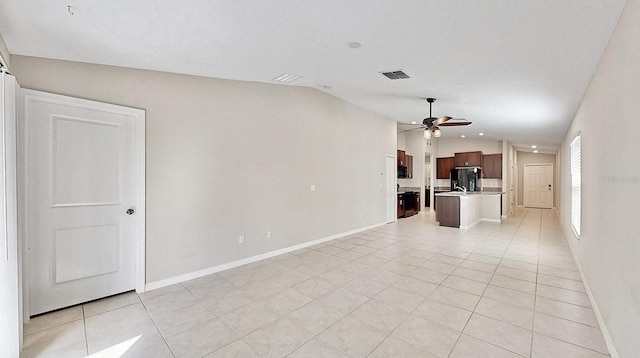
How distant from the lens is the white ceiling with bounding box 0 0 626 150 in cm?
205

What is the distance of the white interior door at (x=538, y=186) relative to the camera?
11.9 meters

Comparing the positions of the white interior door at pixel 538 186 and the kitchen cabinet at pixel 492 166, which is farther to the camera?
the white interior door at pixel 538 186

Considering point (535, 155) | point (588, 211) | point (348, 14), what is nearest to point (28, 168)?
point (348, 14)

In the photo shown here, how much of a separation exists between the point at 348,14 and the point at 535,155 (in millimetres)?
13787

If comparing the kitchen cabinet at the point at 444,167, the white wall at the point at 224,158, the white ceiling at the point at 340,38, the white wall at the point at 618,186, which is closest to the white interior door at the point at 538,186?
the kitchen cabinet at the point at 444,167

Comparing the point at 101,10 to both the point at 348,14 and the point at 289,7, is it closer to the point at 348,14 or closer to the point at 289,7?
the point at 289,7

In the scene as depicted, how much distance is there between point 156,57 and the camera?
292cm

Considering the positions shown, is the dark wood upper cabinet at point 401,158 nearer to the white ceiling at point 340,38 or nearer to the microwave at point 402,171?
the microwave at point 402,171

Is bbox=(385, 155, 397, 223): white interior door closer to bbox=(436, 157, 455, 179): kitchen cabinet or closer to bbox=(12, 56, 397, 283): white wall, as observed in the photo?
bbox=(12, 56, 397, 283): white wall

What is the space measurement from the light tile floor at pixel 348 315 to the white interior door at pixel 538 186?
9.53m

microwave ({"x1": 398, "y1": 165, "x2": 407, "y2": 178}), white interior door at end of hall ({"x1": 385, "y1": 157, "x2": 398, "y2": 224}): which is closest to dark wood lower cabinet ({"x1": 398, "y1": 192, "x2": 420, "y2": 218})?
microwave ({"x1": 398, "y1": 165, "x2": 407, "y2": 178})

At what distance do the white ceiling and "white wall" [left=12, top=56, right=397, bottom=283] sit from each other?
0.27 m

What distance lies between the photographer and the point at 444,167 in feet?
34.7

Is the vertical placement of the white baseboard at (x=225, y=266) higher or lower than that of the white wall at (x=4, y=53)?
lower
